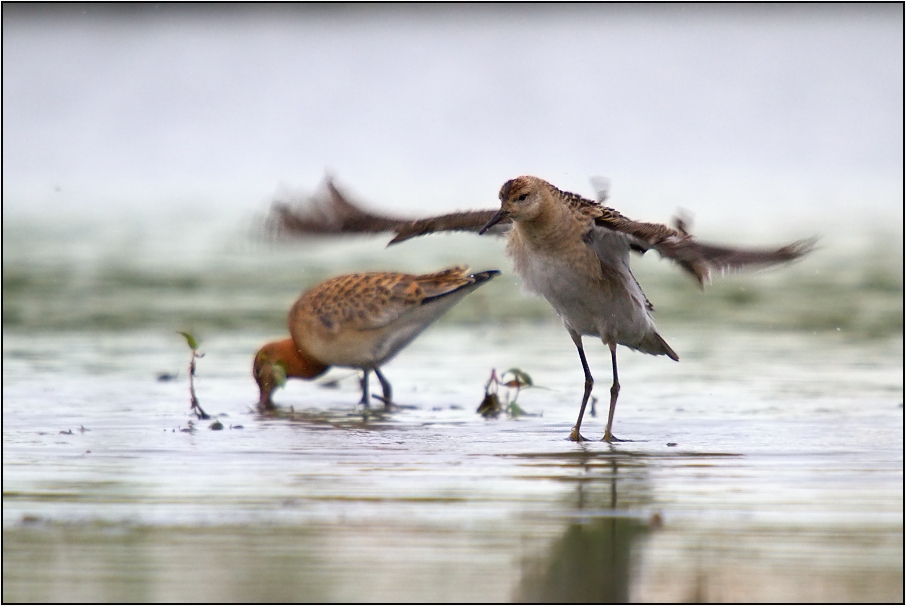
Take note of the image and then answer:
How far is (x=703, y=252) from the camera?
6.10 meters

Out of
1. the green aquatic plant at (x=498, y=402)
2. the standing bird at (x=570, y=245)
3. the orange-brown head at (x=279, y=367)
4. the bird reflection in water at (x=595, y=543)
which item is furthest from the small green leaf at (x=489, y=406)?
the bird reflection in water at (x=595, y=543)

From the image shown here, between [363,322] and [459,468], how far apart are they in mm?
2747

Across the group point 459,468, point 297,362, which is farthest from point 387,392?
point 459,468

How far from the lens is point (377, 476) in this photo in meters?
5.89

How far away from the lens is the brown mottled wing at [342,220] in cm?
759

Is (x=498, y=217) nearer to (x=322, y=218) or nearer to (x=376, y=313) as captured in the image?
(x=322, y=218)

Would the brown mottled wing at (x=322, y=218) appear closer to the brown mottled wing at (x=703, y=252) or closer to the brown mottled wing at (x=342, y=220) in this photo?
the brown mottled wing at (x=342, y=220)

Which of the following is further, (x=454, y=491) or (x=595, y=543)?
(x=454, y=491)

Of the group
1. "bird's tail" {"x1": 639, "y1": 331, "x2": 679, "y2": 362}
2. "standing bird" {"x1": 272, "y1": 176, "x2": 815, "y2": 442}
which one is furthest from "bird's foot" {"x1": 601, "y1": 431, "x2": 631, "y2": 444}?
"bird's tail" {"x1": 639, "y1": 331, "x2": 679, "y2": 362}

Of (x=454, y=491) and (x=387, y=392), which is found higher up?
(x=387, y=392)

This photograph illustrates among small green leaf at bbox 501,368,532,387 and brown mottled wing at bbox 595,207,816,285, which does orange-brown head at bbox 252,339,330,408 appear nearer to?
small green leaf at bbox 501,368,532,387

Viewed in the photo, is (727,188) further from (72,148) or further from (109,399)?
(109,399)

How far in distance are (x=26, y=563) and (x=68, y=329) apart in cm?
663

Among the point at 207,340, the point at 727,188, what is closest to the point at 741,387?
the point at 207,340
